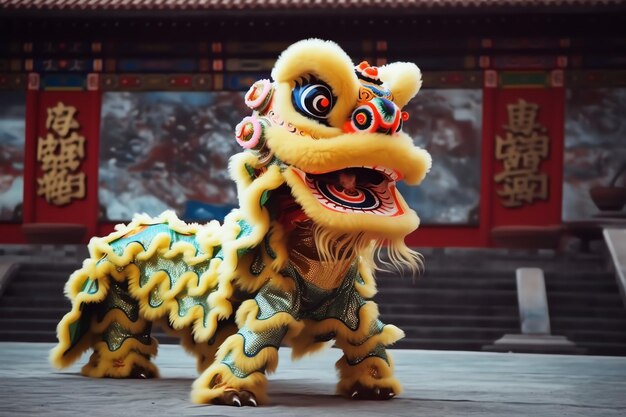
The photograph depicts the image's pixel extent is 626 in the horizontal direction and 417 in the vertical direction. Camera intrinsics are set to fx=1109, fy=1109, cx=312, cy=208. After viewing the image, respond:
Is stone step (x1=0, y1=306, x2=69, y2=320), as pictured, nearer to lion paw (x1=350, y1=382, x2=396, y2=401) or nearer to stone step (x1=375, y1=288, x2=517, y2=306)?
stone step (x1=375, y1=288, x2=517, y2=306)

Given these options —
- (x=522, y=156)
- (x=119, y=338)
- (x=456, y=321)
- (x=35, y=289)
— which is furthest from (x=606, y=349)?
(x=35, y=289)

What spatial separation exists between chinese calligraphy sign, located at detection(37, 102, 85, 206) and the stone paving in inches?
367

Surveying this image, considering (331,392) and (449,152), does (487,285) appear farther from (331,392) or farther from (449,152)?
(331,392)

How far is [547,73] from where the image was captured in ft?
55.6

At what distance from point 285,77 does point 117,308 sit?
183 centimetres

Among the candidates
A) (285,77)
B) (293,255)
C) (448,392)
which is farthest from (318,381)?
(285,77)

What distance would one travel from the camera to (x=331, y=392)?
233 inches

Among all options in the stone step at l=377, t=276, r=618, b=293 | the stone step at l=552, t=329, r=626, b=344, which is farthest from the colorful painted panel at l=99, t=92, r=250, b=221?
the stone step at l=552, t=329, r=626, b=344

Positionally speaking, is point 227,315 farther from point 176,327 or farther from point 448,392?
point 448,392

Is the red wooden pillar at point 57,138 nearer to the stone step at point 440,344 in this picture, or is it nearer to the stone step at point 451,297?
the stone step at point 451,297

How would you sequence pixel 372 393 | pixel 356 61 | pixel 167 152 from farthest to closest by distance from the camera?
pixel 167 152, pixel 356 61, pixel 372 393

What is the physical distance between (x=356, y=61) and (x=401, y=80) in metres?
11.9

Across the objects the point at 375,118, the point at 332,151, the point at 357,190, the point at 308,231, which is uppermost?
the point at 375,118

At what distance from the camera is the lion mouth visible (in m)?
5.16
